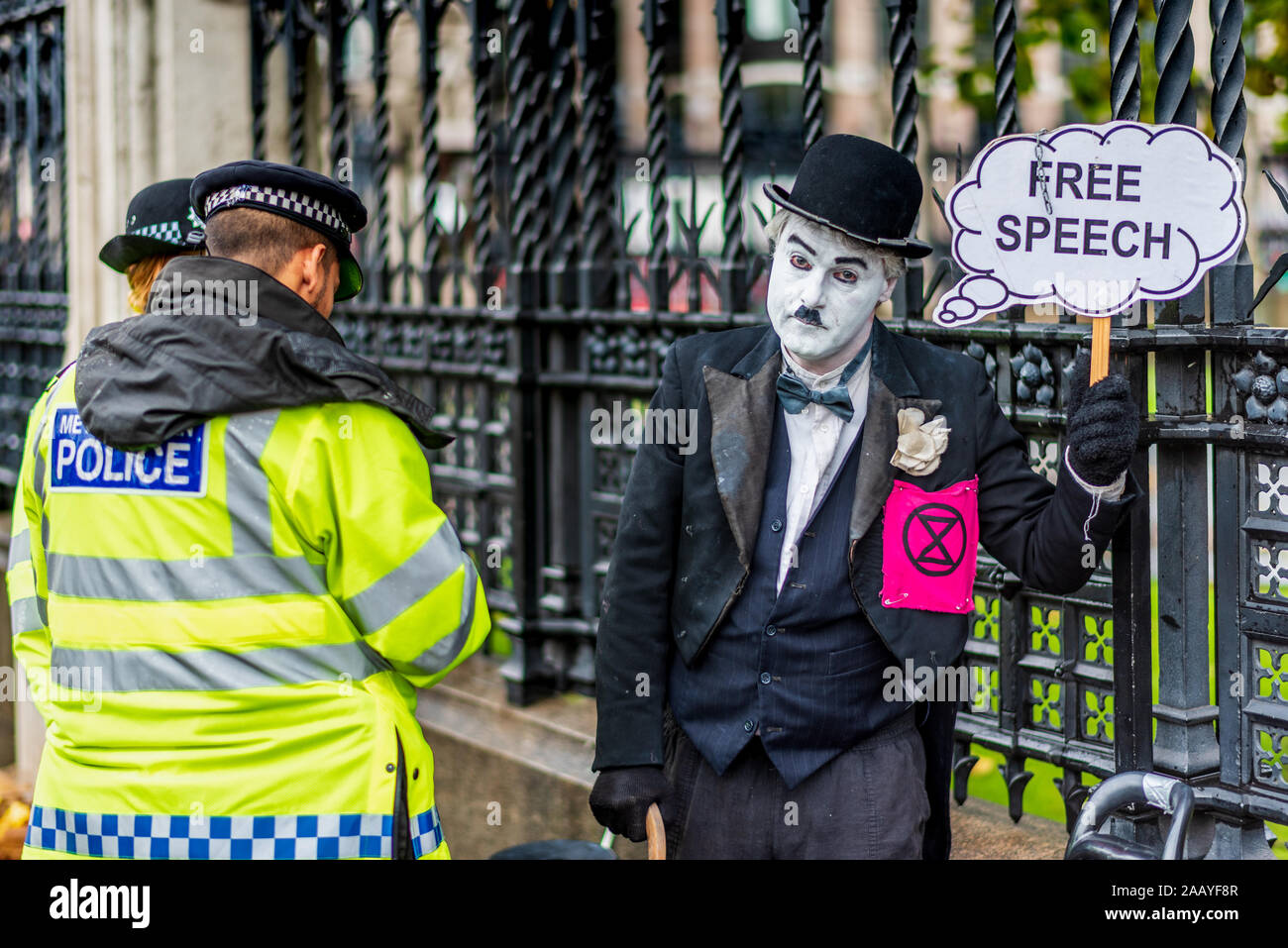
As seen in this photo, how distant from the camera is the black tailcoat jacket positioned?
2984mm

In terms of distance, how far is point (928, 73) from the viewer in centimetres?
756

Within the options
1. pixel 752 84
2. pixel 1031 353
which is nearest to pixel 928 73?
pixel 1031 353

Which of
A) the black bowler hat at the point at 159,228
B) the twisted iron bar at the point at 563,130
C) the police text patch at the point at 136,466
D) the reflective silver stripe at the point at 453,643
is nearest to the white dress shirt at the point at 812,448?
the reflective silver stripe at the point at 453,643

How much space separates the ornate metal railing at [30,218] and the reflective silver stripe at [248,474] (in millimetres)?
5829

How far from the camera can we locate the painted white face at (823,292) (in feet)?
9.67

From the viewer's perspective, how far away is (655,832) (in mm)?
2992

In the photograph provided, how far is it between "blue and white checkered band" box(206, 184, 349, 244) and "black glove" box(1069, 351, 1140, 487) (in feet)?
5.21

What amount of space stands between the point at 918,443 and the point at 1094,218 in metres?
0.62

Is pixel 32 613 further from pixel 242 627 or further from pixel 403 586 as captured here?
pixel 403 586

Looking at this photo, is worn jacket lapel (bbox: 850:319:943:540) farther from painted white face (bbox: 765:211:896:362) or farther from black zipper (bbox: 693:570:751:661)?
black zipper (bbox: 693:570:751:661)

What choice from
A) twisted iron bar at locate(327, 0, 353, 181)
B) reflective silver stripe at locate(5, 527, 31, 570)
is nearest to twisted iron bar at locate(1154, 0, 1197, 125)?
reflective silver stripe at locate(5, 527, 31, 570)

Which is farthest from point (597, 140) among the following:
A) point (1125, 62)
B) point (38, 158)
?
point (38, 158)

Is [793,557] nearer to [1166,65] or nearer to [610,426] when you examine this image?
[1166,65]

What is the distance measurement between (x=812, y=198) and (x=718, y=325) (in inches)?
75.9
